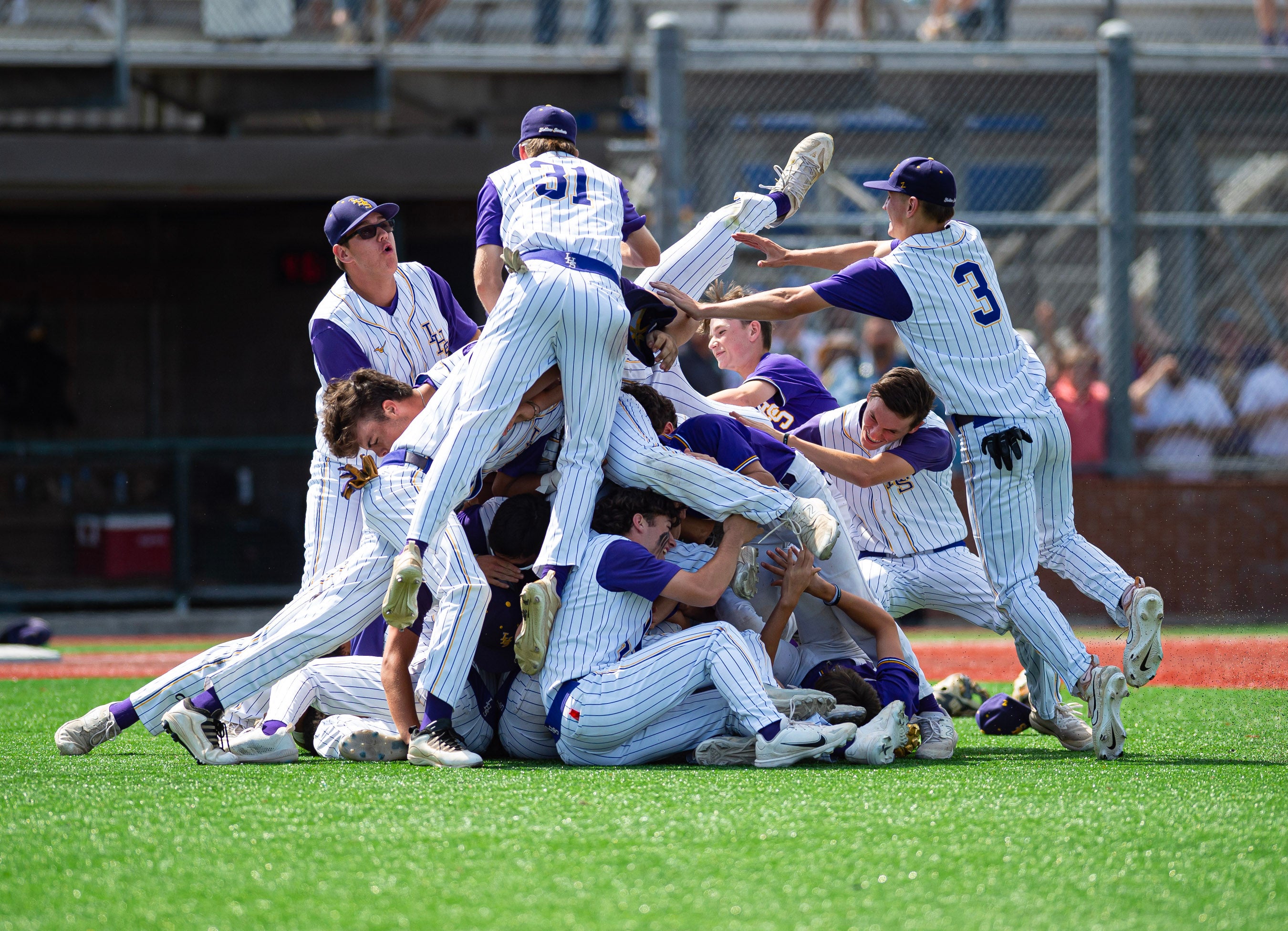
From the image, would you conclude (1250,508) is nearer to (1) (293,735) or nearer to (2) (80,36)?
(1) (293,735)

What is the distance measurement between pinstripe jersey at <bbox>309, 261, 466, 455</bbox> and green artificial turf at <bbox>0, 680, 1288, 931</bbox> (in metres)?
1.73

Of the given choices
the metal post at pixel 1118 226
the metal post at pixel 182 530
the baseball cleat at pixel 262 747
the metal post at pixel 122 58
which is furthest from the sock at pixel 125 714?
the metal post at pixel 1118 226

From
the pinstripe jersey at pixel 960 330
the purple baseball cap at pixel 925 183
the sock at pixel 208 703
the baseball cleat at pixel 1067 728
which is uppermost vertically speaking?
the purple baseball cap at pixel 925 183

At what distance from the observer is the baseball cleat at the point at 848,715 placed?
4.61m

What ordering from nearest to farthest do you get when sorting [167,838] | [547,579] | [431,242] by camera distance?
[167,838] → [547,579] → [431,242]

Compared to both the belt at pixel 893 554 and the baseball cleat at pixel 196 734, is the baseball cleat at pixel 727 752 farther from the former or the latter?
the belt at pixel 893 554

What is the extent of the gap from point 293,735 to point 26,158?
24.2ft

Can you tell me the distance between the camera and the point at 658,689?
168 inches

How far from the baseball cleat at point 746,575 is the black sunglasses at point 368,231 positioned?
1968mm

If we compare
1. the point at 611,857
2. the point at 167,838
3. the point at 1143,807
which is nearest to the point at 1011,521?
the point at 1143,807

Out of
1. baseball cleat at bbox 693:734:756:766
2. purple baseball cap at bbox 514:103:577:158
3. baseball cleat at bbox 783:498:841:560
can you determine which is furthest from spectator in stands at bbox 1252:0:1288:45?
baseball cleat at bbox 693:734:756:766

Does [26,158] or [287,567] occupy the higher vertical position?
[26,158]

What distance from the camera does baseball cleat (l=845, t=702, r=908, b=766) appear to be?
170 inches

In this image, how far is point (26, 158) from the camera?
1066cm
